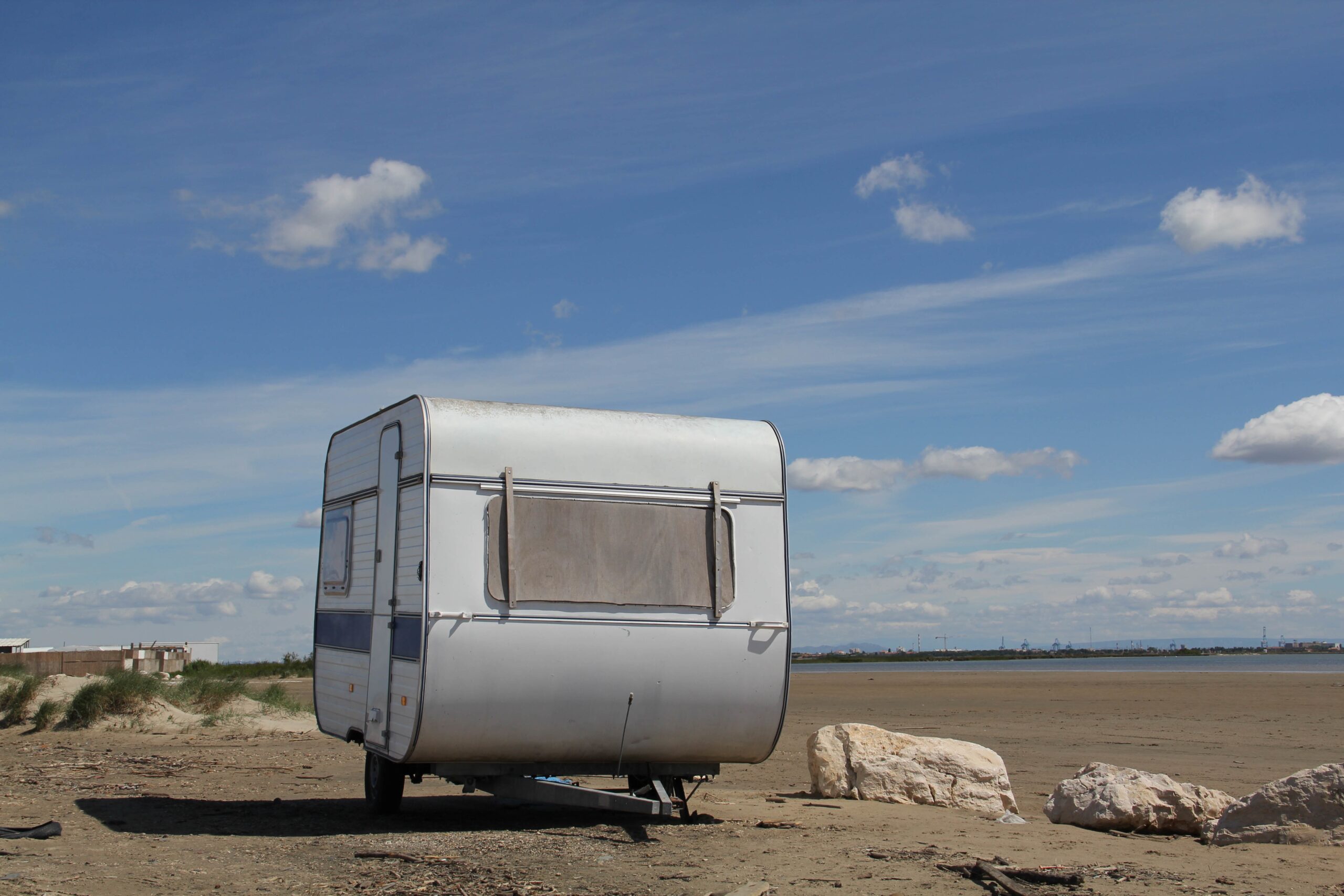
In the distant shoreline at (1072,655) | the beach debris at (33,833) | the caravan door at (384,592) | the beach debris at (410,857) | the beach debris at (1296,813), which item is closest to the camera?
the beach debris at (410,857)

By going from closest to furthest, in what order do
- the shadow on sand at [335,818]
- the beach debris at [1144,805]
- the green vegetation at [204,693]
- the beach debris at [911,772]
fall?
1. the beach debris at [1144,805]
2. the shadow on sand at [335,818]
3. the beach debris at [911,772]
4. the green vegetation at [204,693]

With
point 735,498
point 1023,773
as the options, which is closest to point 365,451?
point 735,498

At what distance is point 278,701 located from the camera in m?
23.0

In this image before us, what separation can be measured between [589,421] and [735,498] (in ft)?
4.32

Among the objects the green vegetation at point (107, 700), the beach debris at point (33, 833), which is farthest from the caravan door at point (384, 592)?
the green vegetation at point (107, 700)

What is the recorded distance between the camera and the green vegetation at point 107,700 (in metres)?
19.6

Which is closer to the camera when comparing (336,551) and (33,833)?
(33,833)

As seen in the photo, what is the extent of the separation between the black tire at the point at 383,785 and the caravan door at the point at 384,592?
45 centimetres

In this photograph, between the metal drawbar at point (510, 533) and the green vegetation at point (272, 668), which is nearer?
the metal drawbar at point (510, 533)

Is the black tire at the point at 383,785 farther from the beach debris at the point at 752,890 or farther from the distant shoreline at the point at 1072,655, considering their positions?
the distant shoreline at the point at 1072,655

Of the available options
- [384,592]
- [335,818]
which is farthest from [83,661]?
[384,592]

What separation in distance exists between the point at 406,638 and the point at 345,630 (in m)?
1.80

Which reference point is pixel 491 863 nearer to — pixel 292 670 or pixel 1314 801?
pixel 1314 801

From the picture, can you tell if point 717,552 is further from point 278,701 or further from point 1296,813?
point 278,701
